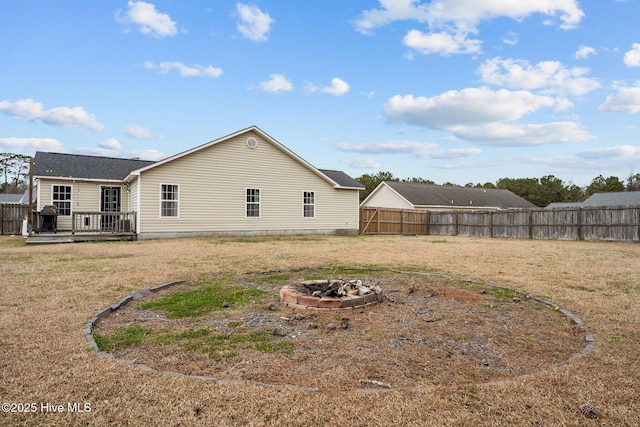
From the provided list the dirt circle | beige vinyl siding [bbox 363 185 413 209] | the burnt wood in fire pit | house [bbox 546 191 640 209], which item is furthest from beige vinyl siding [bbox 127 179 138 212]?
house [bbox 546 191 640 209]

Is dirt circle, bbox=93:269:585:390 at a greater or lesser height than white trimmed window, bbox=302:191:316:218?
lesser

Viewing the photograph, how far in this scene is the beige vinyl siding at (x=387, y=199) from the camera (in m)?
37.5

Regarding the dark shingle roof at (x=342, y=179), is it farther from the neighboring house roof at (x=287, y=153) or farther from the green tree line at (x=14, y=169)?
the green tree line at (x=14, y=169)

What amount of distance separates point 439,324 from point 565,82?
17.1 metres

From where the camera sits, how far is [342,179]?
25188 mm

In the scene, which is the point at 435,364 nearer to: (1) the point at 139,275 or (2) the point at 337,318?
(2) the point at 337,318

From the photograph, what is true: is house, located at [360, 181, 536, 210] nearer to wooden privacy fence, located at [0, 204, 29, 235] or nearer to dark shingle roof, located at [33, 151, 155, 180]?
dark shingle roof, located at [33, 151, 155, 180]

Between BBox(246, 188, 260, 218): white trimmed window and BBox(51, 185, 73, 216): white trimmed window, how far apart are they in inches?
354

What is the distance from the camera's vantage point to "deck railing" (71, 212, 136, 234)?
17.4 meters

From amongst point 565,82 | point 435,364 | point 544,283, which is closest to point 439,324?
point 435,364

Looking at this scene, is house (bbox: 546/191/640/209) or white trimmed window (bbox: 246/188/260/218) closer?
white trimmed window (bbox: 246/188/260/218)

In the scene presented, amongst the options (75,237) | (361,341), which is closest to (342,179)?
(75,237)

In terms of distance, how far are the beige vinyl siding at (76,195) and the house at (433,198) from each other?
80.3ft

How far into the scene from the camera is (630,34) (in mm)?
12641
